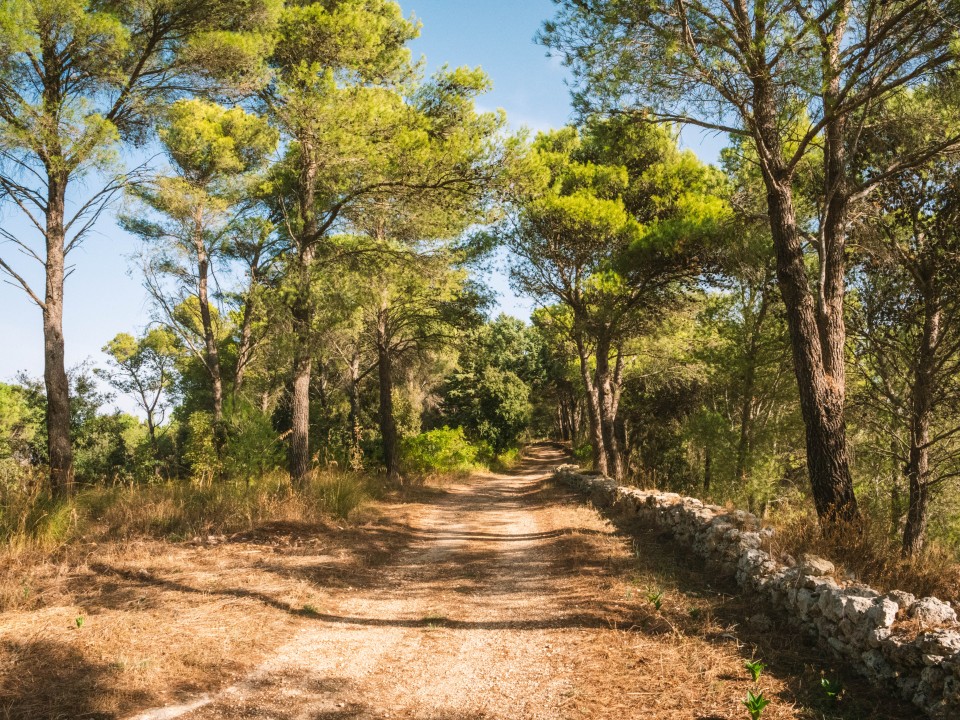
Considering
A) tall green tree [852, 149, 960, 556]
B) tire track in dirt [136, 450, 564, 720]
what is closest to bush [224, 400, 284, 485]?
tire track in dirt [136, 450, 564, 720]

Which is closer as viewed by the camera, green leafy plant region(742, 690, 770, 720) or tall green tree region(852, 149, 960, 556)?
green leafy plant region(742, 690, 770, 720)

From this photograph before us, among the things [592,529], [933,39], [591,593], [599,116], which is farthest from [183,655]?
[933,39]

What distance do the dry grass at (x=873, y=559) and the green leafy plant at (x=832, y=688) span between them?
1644 mm

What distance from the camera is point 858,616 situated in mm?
3850

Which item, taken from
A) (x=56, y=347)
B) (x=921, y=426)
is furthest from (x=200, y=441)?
(x=921, y=426)

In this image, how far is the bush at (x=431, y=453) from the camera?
2072 cm

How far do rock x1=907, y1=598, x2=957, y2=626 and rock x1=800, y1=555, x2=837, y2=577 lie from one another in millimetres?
1010

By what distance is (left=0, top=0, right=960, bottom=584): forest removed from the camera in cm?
702

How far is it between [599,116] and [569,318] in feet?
35.8

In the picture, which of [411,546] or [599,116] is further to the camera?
[411,546]

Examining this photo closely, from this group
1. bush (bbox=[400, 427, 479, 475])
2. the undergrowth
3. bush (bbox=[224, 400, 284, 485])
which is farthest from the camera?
bush (bbox=[400, 427, 479, 475])

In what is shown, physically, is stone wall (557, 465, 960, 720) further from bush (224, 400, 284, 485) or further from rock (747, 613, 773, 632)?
bush (224, 400, 284, 485)

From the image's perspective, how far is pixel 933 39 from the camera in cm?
630

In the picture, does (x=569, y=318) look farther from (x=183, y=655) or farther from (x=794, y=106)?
(x=183, y=655)
